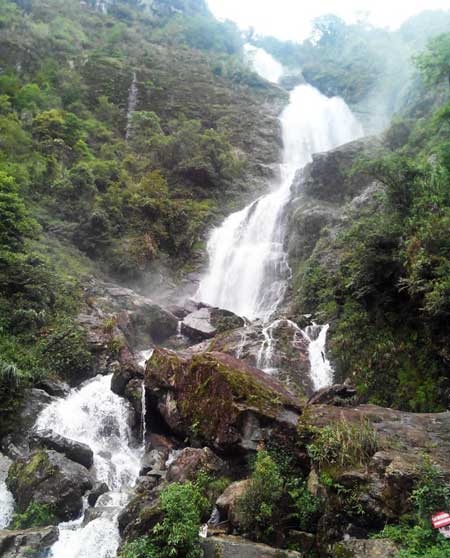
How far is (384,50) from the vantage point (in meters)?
57.4

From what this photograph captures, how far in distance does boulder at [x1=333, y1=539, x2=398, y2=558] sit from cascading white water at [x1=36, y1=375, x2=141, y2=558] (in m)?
4.19

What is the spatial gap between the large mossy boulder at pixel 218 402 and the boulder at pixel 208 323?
20.6 ft

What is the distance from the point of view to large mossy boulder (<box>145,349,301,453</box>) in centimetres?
897

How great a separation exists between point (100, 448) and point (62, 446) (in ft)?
5.49

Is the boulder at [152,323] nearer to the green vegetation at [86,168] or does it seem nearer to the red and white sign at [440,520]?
the green vegetation at [86,168]

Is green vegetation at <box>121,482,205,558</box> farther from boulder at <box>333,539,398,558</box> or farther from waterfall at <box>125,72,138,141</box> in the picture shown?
waterfall at <box>125,72,138,141</box>

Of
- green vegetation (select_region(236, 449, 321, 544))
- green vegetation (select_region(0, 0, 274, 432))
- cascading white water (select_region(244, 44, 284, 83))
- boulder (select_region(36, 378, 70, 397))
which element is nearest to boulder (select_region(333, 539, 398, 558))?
green vegetation (select_region(236, 449, 321, 544))

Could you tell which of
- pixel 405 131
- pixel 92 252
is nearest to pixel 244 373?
pixel 92 252

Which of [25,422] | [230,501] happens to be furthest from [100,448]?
[230,501]

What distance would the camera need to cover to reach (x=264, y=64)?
7656 cm

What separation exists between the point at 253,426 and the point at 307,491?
6.60 ft

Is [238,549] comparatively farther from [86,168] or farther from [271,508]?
[86,168]

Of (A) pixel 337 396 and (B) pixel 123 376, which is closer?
(A) pixel 337 396

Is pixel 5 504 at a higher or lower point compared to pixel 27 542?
lower
